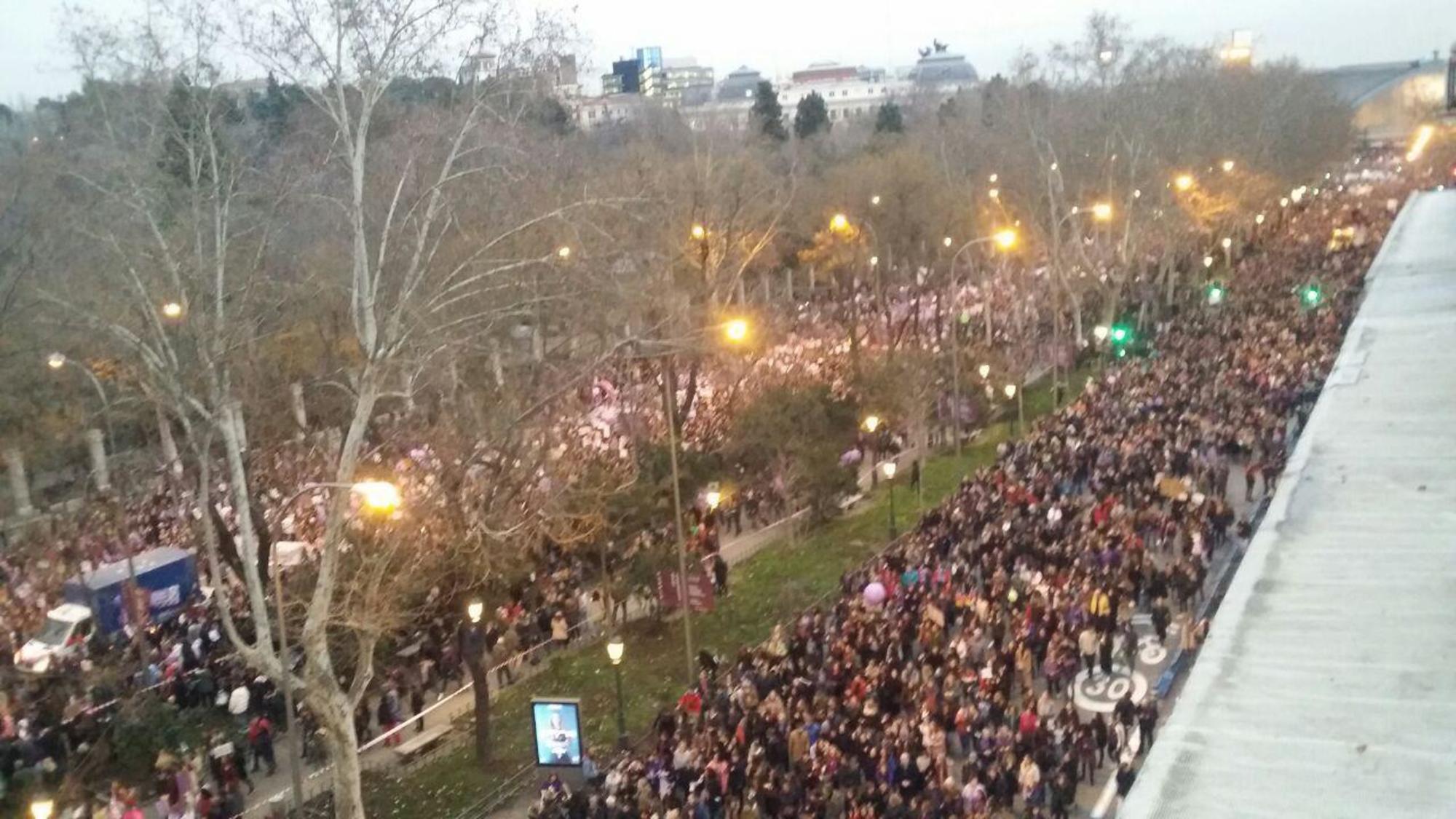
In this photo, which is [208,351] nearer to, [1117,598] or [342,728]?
[342,728]

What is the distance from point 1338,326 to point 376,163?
31.8 meters

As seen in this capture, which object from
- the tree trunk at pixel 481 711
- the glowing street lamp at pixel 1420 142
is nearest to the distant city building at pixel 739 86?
the glowing street lamp at pixel 1420 142

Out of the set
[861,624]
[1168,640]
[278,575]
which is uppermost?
[278,575]

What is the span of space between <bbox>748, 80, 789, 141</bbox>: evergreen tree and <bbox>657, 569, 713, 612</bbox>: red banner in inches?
2470

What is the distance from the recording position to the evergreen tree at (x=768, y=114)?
82.7 meters

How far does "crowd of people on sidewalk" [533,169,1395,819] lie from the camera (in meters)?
13.1

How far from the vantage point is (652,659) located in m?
19.9

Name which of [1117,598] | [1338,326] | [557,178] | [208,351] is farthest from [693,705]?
[1338,326]

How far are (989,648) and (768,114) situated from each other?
74.9 m

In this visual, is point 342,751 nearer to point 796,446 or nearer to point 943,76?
point 796,446

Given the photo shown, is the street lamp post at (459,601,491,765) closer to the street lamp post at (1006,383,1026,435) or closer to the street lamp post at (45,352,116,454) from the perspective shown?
the street lamp post at (45,352,116,454)

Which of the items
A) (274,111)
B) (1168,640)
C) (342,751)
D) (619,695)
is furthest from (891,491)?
(274,111)

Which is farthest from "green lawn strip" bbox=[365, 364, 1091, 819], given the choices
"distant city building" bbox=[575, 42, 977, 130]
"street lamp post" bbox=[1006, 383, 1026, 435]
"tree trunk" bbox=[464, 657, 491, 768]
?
"distant city building" bbox=[575, 42, 977, 130]

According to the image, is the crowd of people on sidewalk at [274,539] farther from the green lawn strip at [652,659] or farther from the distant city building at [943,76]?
the distant city building at [943,76]
